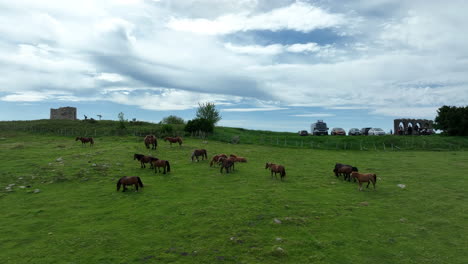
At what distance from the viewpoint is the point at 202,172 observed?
79.5 feet

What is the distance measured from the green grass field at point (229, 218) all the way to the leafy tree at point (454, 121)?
5371 cm

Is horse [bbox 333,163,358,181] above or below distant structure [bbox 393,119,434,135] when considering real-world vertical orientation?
below

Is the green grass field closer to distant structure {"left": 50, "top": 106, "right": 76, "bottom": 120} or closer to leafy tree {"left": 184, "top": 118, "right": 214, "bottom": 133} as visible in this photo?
leafy tree {"left": 184, "top": 118, "right": 214, "bottom": 133}

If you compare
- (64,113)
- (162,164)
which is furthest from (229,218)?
(64,113)

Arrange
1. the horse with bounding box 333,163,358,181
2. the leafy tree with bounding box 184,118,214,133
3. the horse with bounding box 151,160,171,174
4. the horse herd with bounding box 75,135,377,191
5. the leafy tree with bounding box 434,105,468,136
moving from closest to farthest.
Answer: the horse herd with bounding box 75,135,377,191, the horse with bounding box 333,163,358,181, the horse with bounding box 151,160,171,174, the leafy tree with bounding box 184,118,214,133, the leafy tree with bounding box 434,105,468,136

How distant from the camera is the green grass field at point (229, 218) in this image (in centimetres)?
1001

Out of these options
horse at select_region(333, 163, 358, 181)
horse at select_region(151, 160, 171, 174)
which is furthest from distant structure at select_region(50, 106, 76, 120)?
horse at select_region(333, 163, 358, 181)

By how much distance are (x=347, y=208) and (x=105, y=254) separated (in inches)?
481

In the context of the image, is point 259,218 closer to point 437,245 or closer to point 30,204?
point 437,245

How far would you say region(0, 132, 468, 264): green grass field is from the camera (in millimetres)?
10008

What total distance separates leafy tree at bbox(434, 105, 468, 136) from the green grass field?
53711mm

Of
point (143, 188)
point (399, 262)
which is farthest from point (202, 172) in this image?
point (399, 262)

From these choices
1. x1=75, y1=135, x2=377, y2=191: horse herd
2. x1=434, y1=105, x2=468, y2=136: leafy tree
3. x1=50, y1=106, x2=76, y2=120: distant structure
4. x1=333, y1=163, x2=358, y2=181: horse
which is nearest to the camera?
x1=75, y1=135, x2=377, y2=191: horse herd

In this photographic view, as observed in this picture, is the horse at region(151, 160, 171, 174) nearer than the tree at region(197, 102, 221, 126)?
Yes
